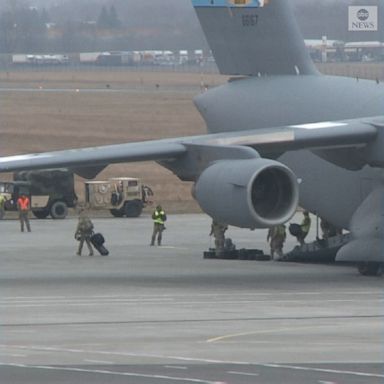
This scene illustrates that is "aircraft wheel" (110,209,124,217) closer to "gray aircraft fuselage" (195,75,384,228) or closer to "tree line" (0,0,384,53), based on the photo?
"tree line" (0,0,384,53)

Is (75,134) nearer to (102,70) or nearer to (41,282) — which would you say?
(102,70)

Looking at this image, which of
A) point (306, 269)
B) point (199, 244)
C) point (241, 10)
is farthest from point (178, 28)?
point (306, 269)

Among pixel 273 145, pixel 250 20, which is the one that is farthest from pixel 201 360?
pixel 250 20

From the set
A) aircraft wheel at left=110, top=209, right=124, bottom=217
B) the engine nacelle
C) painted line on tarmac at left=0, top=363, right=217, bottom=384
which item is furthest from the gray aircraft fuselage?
aircraft wheel at left=110, top=209, right=124, bottom=217

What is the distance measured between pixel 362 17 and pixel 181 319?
93.0 ft

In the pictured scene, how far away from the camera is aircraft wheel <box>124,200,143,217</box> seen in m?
48.8

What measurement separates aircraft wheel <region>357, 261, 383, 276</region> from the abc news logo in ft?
53.3

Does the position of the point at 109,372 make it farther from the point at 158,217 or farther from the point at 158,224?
the point at 158,224

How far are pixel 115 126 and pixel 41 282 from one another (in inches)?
1795

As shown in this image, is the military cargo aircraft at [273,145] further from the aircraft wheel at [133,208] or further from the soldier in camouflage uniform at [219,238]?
the aircraft wheel at [133,208]

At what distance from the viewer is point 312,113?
1209 inches

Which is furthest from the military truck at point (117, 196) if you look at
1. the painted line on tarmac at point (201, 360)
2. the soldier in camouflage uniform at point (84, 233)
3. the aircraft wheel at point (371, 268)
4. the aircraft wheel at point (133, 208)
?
the painted line on tarmac at point (201, 360)

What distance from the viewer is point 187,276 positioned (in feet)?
97.2

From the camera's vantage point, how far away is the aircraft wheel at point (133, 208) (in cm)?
4878
